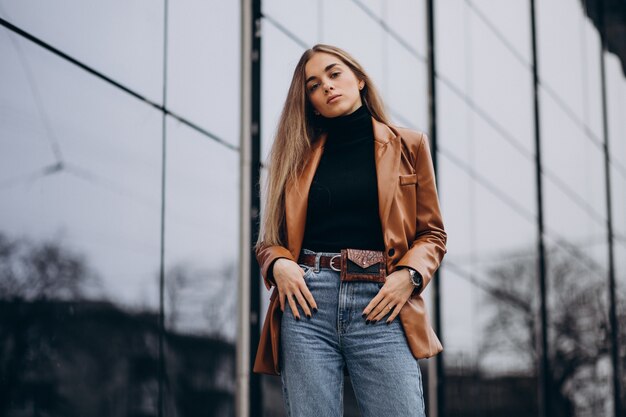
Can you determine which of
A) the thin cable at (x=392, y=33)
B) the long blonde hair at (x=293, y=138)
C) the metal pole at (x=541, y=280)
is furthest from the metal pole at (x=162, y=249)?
the metal pole at (x=541, y=280)

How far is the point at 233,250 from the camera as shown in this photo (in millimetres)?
5055

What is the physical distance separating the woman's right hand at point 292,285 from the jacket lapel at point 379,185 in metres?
0.06

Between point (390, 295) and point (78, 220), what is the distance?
1928 millimetres

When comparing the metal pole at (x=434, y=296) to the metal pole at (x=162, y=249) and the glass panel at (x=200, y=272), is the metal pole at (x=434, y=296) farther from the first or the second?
the metal pole at (x=162, y=249)

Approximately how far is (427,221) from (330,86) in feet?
1.68

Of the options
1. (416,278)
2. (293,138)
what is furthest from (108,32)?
(416,278)

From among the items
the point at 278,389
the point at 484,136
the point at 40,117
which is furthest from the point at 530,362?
the point at 40,117

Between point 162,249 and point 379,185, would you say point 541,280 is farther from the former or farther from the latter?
point 379,185

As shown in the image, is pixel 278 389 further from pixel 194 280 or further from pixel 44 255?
pixel 44 255

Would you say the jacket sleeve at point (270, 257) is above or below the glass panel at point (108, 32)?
below

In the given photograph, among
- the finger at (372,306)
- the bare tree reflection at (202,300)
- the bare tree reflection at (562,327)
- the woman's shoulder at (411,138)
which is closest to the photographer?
the finger at (372,306)

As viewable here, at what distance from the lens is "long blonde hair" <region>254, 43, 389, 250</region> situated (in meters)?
2.65

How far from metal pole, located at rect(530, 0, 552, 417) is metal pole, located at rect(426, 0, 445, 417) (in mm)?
2714

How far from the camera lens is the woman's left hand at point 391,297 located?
2420 mm
